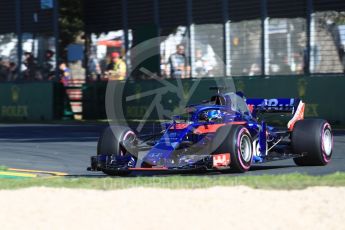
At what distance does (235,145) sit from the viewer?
1101 cm

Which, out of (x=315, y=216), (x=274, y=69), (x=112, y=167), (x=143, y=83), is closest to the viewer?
(x=315, y=216)

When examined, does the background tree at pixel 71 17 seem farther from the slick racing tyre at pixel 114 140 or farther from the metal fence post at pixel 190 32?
the slick racing tyre at pixel 114 140

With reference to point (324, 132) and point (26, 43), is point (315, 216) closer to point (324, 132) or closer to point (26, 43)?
point (324, 132)

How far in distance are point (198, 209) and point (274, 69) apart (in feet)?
50.2

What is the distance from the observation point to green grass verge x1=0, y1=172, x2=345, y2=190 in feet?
31.1

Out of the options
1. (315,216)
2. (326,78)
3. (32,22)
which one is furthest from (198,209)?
(32,22)

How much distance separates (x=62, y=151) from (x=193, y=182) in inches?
240

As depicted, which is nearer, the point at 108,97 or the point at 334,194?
the point at 334,194

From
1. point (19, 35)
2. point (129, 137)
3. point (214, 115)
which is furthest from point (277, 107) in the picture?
point (19, 35)

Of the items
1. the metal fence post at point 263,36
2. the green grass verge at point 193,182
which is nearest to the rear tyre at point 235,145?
the green grass verge at point 193,182

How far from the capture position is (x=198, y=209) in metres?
8.05

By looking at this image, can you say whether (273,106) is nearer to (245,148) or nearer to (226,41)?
(245,148)

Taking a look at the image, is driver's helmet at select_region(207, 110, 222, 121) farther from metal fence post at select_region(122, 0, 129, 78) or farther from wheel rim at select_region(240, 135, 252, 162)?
metal fence post at select_region(122, 0, 129, 78)

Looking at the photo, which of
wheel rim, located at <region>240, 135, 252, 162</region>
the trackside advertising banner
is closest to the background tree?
the trackside advertising banner
